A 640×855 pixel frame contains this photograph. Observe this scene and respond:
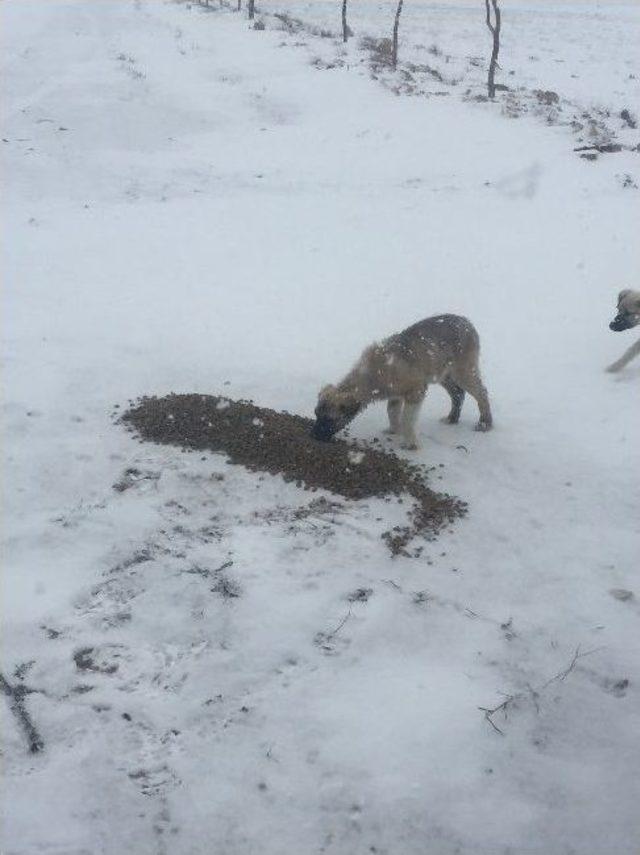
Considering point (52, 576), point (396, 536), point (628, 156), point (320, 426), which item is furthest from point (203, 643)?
point (628, 156)

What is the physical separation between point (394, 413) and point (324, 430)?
1089mm

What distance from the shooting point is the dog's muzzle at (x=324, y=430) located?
724 centimetres

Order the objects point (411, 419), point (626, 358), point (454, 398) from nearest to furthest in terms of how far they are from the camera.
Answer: point (411, 419) → point (454, 398) → point (626, 358)

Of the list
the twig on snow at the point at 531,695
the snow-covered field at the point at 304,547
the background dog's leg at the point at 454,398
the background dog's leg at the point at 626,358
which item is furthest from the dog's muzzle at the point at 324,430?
the background dog's leg at the point at 626,358

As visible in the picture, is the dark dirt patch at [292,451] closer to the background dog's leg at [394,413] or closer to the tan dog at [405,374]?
the tan dog at [405,374]

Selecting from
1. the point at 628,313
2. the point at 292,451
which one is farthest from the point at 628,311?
the point at 292,451

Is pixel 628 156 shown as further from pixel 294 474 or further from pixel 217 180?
pixel 294 474

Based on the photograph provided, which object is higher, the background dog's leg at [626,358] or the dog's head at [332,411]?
the dog's head at [332,411]

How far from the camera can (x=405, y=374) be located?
24.7 feet

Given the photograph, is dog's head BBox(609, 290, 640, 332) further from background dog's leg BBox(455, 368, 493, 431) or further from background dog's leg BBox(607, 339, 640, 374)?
background dog's leg BBox(455, 368, 493, 431)

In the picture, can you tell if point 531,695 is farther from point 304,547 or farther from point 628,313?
point 628,313

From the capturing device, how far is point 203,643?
4.77 metres

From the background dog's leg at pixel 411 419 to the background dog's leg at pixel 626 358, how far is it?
12.9 feet

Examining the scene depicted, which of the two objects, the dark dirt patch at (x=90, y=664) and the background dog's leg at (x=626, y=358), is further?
the background dog's leg at (x=626, y=358)
